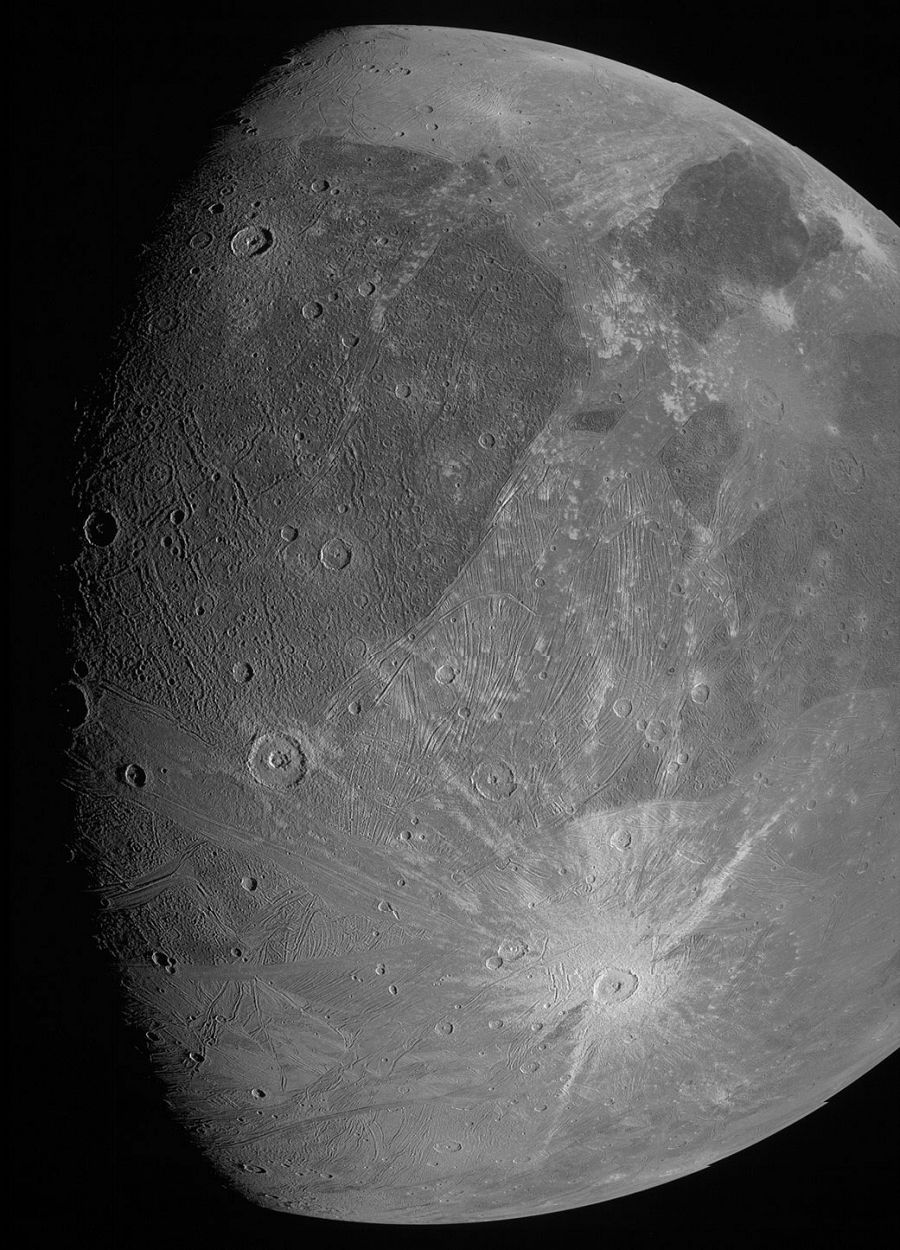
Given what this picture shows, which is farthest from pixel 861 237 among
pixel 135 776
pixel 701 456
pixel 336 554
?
pixel 135 776

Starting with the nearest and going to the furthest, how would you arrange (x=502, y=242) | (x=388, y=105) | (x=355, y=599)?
(x=355, y=599) → (x=502, y=242) → (x=388, y=105)

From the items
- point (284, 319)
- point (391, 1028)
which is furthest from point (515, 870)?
point (284, 319)

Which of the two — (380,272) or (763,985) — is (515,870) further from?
(380,272)

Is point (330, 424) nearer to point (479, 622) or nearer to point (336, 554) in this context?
point (336, 554)

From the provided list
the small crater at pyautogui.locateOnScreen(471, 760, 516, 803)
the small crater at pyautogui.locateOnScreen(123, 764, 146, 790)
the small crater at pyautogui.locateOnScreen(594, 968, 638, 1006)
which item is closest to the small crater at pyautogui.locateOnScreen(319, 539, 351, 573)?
the small crater at pyautogui.locateOnScreen(471, 760, 516, 803)

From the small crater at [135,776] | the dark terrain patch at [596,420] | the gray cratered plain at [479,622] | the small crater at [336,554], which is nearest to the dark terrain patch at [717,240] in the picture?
the gray cratered plain at [479,622]
